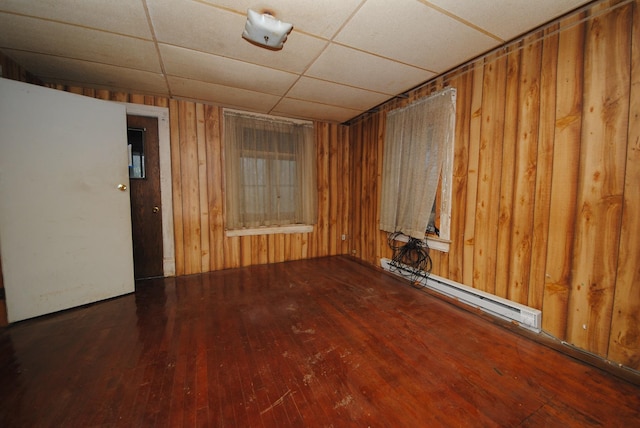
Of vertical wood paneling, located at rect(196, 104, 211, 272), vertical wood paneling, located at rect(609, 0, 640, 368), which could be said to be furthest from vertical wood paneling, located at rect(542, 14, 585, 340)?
vertical wood paneling, located at rect(196, 104, 211, 272)

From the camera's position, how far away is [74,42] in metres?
2.04

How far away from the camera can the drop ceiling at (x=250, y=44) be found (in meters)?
1.67

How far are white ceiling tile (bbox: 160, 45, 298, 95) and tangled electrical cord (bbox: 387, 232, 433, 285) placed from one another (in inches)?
96.4

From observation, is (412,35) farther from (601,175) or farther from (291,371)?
(291,371)

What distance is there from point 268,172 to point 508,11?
3.11 meters

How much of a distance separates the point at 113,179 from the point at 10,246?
96cm

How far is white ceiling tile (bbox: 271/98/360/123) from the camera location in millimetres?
3447

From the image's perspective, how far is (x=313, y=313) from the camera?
7.74 feet

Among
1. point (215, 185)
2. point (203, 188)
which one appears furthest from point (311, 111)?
point (203, 188)

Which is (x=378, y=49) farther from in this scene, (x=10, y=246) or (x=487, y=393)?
(x=10, y=246)

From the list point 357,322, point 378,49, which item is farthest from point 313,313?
point 378,49

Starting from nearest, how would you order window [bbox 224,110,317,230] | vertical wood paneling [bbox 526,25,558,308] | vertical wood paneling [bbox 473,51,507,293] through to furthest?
1. vertical wood paneling [bbox 526,25,558,308]
2. vertical wood paneling [bbox 473,51,507,293]
3. window [bbox 224,110,317,230]

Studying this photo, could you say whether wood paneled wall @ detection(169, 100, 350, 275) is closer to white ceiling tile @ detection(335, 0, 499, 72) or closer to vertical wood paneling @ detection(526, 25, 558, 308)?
white ceiling tile @ detection(335, 0, 499, 72)

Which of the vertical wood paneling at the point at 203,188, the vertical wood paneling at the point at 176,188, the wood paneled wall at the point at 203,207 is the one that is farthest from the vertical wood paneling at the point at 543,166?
the vertical wood paneling at the point at 176,188
